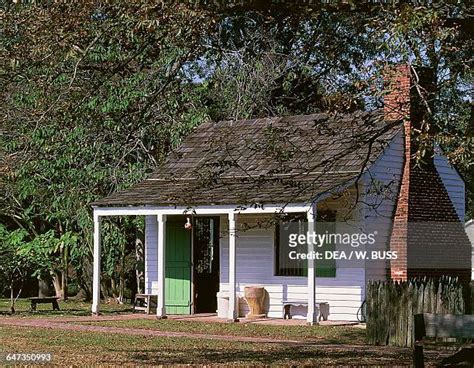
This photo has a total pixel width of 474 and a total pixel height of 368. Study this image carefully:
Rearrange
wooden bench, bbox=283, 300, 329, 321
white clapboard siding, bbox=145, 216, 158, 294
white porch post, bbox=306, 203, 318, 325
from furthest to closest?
white clapboard siding, bbox=145, 216, 158, 294
wooden bench, bbox=283, 300, 329, 321
white porch post, bbox=306, 203, 318, 325

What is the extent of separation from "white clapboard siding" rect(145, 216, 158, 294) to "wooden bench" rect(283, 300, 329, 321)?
4.08 metres

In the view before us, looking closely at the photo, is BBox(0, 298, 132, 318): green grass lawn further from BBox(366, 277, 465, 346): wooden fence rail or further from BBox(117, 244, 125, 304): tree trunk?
BBox(366, 277, 465, 346): wooden fence rail

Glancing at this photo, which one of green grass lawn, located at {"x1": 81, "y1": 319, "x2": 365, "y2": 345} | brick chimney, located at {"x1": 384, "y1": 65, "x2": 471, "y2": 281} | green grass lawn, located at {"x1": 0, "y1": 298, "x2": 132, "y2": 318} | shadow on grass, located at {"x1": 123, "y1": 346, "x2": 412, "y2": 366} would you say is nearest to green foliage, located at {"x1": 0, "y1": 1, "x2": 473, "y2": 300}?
shadow on grass, located at {"x1": 123, "y1": 346, "x2": 412, "y2": 366}

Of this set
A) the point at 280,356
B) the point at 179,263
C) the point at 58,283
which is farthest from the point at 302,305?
the point at 58,283

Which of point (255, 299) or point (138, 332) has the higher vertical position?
point (255, 299)

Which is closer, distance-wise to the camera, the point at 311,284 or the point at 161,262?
the point at 311,284

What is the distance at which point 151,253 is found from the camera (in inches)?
1059

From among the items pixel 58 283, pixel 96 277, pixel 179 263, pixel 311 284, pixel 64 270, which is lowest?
pixel 58 283

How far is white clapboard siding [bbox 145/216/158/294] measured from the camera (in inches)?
1055

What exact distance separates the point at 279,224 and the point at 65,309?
830cm

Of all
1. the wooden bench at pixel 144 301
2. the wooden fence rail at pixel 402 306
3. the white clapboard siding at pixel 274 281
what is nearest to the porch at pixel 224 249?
the white clapboard siding at pixel 274 281

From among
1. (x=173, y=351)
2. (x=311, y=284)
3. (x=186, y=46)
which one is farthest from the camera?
(x=311, y=284)

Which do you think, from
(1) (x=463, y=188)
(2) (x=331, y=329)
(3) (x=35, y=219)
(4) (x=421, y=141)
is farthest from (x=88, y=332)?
(3) (x=35, y=219)

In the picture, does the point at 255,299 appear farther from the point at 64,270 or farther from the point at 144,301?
the point at 64,270
